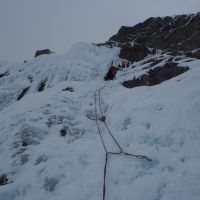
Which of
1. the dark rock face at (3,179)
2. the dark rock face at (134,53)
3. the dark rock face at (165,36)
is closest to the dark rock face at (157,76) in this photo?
the dark rock face at (165,36)

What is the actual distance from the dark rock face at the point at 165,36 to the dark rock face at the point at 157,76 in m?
5.27

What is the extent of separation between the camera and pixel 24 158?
239 inches

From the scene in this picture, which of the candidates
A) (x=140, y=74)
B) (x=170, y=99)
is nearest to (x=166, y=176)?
(x=170, y=99)

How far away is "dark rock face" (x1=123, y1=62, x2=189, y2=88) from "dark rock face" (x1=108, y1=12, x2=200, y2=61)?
5.27 metres

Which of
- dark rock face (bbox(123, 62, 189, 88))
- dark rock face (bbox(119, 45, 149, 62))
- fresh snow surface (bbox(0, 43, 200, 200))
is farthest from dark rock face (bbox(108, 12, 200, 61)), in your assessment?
fresh snow surface (bbox(0, 43, 200, 200))

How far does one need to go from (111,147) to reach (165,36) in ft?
51.1

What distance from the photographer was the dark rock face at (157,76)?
10.3m

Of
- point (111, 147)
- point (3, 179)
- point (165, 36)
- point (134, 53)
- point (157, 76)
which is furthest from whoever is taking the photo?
point (165, 36)

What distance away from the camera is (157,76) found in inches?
424

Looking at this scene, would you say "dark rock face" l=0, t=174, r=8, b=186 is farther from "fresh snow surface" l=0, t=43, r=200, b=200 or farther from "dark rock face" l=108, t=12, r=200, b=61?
"dark rock face" l=108, t=12, r=200, b=61

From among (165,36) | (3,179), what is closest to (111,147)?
(3,179)

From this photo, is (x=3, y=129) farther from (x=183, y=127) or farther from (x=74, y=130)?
(x=183, y=127)

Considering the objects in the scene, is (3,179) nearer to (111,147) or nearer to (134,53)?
(111,147)

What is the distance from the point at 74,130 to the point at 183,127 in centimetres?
290
